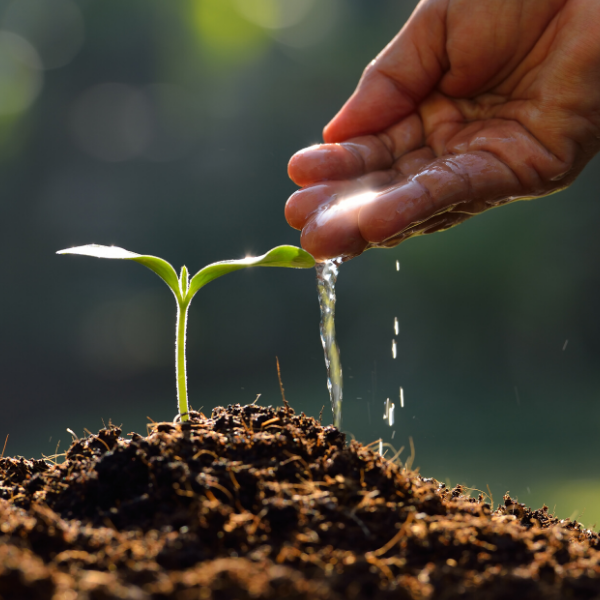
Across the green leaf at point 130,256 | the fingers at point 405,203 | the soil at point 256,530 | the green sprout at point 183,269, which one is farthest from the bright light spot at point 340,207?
the soil at point 256,530

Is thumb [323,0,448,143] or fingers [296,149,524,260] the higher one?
thumb [323,0,448,143]

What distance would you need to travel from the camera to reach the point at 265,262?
0.92 m

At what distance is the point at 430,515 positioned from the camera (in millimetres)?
697

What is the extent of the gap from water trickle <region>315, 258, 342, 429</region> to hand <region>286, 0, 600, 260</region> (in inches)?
3.2

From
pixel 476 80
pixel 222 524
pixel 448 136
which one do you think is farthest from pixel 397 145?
pixel 222 524

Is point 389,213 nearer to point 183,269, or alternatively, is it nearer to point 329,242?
point 329,242

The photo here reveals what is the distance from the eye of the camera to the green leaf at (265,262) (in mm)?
902

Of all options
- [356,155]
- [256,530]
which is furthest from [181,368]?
[356,155]

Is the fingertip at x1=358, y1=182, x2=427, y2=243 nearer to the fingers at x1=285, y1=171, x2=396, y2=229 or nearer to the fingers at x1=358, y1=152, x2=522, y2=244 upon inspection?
the fingers at x1=358, y1=152, x2=522, y2=244

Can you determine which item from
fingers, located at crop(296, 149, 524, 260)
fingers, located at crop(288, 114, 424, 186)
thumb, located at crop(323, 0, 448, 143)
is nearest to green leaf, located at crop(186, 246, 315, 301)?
fingers, located at crop(296, 149, 524, 260)

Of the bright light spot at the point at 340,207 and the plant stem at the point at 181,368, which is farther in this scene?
the bright light spot at the point at 340,207

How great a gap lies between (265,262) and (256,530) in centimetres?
46

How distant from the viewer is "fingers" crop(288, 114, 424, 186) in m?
1.40

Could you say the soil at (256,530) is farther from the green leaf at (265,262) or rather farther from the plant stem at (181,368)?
the green leaf at (265,262)
